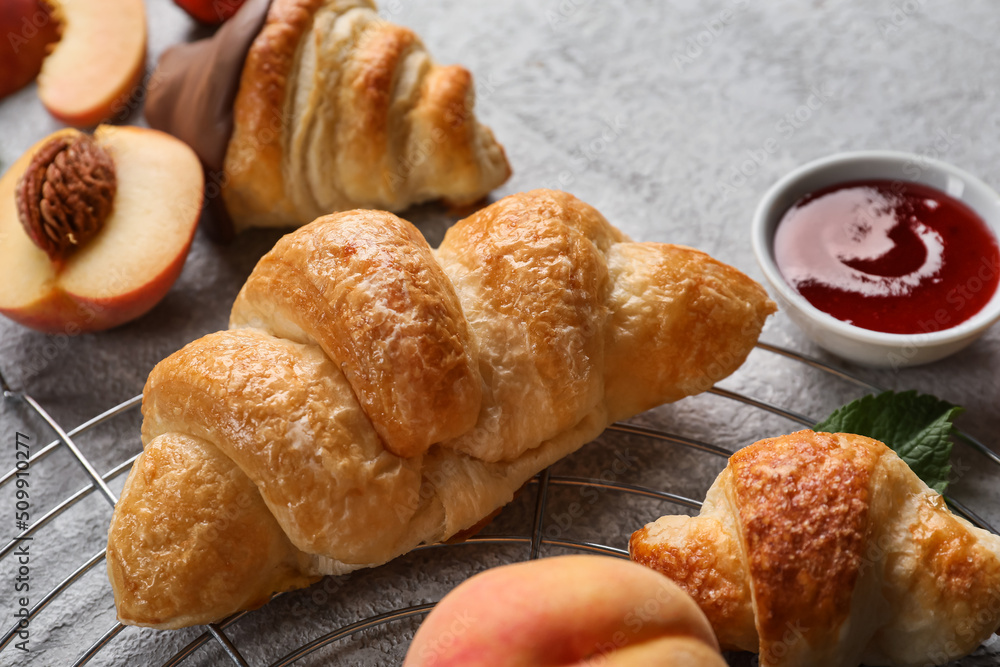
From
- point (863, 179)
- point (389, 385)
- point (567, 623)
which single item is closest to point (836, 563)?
point (567, 623)

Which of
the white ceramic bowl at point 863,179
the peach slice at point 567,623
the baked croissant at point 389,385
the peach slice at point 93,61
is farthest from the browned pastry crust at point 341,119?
the peach slice at point 567,623

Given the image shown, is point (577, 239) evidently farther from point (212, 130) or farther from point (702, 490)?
point (212, 130)

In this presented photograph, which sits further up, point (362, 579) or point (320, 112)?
point (320, 112)

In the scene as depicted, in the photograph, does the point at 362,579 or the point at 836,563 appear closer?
the point at 836,563

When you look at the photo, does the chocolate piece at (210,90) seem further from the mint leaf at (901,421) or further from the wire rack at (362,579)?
the mint leaf at (901,421)

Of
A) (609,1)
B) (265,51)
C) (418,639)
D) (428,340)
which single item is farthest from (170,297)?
(609,1)

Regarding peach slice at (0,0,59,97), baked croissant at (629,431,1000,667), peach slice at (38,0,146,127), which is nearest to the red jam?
baked croissant at (629,431,1000,667)

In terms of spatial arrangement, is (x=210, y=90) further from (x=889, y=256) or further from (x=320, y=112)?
(x=889, y=256)
